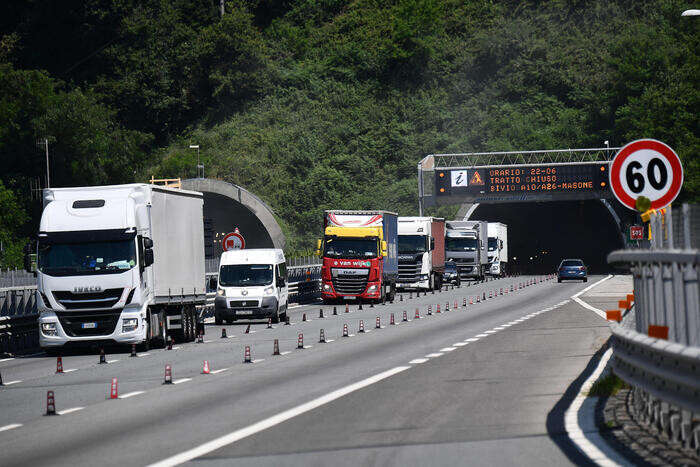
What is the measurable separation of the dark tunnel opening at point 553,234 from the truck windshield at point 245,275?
62.1 m

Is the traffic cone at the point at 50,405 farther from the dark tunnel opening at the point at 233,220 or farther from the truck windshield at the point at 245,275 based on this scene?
the dark tunnel opening at the point at 233,220

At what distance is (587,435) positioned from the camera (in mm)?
12195

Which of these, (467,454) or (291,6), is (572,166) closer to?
(291,6)

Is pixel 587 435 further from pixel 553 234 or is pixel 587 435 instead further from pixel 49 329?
pixel 553 234

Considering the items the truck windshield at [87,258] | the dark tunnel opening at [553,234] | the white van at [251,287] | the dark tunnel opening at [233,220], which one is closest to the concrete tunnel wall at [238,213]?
the dark tunnel opening at [233,220]

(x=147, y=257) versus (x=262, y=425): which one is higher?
(x=147, y=257)

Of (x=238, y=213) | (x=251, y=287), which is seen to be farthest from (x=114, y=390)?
(x=238, y=213)

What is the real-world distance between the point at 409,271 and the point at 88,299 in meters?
34.9

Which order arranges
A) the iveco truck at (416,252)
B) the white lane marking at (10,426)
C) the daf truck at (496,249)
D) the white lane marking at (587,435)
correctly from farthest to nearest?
the daf truck at (496,249) < the iveco truck at (416,252) < the white lane marking at (10,426) < the white lane marking at (587,435)

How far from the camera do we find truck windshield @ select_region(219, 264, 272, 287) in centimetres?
3809

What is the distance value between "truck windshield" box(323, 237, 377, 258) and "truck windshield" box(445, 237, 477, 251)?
28.5 m

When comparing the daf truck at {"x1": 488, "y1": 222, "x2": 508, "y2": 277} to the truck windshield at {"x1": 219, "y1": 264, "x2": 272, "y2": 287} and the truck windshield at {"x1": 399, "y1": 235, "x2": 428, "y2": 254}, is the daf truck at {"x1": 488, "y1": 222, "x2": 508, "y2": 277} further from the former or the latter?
the truck windshield at {"x1": 219, "y1": 264, "x2": 272, "y2": 287}

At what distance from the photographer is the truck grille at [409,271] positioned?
6031 cm

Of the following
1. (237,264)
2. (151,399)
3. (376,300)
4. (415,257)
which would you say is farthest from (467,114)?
(151,399)
